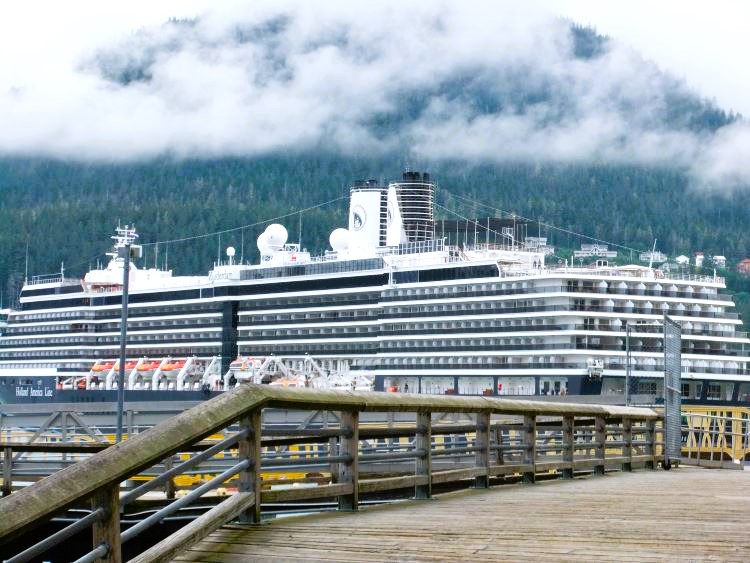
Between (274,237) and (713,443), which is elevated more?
(274,237)

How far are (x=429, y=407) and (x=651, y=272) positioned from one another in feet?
274

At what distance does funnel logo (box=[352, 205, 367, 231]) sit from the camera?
123312mm

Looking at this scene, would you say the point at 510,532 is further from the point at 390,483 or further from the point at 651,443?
the point at 651,443

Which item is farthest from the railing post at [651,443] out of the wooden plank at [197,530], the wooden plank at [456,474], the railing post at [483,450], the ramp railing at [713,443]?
the wooden plank at [197,530]

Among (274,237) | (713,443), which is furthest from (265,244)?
(713,443)

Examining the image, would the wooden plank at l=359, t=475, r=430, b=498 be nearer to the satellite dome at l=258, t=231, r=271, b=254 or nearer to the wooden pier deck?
the wooden pier deck

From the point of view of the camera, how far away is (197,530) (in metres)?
9.60

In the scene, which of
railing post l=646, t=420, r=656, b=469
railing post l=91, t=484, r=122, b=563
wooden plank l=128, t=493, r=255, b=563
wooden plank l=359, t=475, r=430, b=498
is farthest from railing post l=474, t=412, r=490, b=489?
railing post l=646, t=420, r=656, b=469

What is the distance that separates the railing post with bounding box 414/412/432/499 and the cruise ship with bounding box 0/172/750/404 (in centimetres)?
6946

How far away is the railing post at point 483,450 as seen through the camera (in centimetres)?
1487

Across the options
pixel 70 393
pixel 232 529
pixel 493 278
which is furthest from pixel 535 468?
pixel 70 393

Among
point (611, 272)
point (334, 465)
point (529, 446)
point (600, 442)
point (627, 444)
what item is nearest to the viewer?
point (334, 465)

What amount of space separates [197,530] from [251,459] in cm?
111

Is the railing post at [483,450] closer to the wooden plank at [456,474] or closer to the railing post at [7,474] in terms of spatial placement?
the wooden plank at [456,474]
